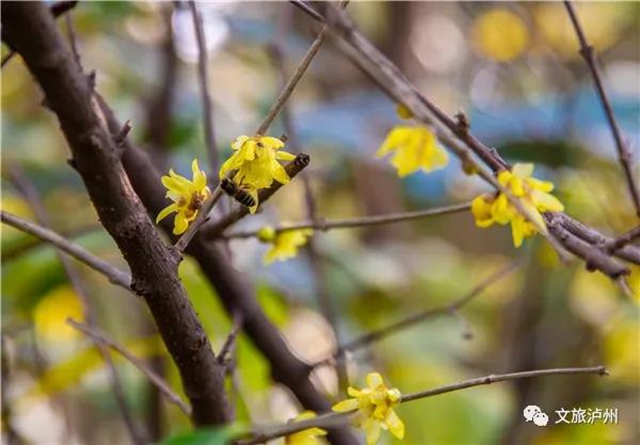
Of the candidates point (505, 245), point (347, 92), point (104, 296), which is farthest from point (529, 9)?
point (104, 296)

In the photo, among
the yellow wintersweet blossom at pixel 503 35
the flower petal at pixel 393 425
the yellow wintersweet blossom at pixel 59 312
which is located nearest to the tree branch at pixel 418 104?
the flower petal at pixel 393 425

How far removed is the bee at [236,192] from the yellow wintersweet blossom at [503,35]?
117 centimetres

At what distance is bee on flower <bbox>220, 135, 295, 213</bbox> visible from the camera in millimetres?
396

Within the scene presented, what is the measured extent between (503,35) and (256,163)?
120 cm

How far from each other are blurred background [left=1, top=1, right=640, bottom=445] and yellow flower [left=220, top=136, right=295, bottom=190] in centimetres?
36

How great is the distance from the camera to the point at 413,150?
0.53 m

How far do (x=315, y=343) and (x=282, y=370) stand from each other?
0.82 m

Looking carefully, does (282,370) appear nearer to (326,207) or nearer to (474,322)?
(474,322)

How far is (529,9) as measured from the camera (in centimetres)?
151

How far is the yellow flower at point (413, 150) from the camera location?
0.52m

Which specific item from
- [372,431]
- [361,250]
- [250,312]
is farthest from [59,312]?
[372,431]

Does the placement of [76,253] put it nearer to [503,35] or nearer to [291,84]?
[291,84]

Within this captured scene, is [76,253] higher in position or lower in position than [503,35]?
lower

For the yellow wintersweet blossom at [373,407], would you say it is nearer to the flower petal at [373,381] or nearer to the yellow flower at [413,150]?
the flower petal at [373,381]
